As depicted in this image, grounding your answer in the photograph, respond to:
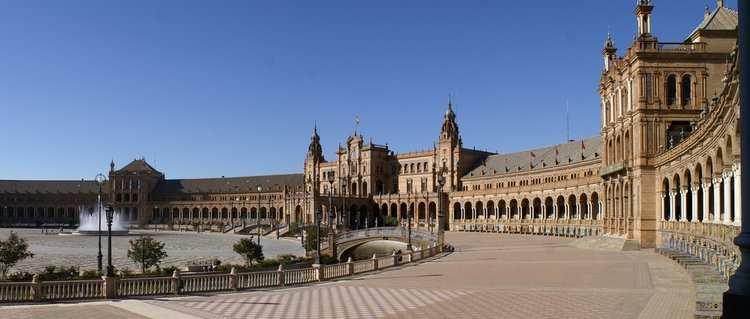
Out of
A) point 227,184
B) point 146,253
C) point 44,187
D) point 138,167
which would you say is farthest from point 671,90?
point 44,187

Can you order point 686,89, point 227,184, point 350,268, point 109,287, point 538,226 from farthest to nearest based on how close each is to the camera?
point 227,184 < point 538,226 < point 686,89 < point 350,268 < point 109,287

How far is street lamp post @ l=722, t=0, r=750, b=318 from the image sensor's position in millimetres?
7680

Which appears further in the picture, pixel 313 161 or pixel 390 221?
pixel 313 161

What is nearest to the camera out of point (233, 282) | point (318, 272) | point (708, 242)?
point (233, 282)

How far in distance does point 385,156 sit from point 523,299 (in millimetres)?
117546

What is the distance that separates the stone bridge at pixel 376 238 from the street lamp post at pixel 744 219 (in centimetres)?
5462

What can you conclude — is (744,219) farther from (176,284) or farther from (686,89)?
(686,89)

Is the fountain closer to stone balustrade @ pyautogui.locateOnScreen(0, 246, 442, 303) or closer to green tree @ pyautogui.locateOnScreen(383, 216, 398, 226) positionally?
green tree @ pyautogui.locateOnScreen(383, 216, 398, 226)

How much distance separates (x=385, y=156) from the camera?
140 m

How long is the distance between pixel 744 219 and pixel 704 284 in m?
14.5

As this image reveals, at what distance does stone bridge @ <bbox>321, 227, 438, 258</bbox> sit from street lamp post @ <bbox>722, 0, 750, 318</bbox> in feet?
179

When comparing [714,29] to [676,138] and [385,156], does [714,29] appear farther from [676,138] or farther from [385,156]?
→ [385,156]

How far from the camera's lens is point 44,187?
187m

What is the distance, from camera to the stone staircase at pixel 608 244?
49347mm
